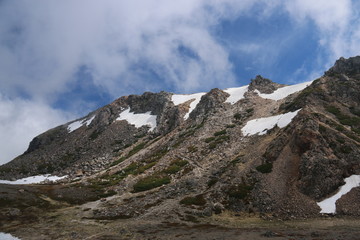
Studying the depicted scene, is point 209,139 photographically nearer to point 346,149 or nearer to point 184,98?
point 346,149

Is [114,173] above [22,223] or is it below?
above

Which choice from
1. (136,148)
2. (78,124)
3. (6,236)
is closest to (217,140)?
(136,148)

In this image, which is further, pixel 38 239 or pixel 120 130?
pixel 120 130

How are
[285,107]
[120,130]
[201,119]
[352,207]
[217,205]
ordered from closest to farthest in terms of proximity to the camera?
[352,207] → [217,205] → [285,107] → [201,119] → [120,130]

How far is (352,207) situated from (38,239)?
4242cm

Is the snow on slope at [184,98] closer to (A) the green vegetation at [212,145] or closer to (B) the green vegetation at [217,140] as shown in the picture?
(B) the green vegetation at [217,140]

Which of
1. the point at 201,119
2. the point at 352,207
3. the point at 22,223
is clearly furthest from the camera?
the point at 201,119

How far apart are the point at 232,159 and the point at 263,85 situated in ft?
224

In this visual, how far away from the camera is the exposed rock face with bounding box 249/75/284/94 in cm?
11225

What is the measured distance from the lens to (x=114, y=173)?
79.3 m

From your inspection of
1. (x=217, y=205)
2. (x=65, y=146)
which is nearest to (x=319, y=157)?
(x=217, y=205)

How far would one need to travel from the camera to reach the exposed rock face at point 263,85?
112 meters

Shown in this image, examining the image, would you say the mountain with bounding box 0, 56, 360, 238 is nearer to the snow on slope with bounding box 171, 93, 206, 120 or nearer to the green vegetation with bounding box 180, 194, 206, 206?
the green vegetation with bounding box 180, 194, 206, 206

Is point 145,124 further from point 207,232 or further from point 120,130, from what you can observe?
point 207,232
